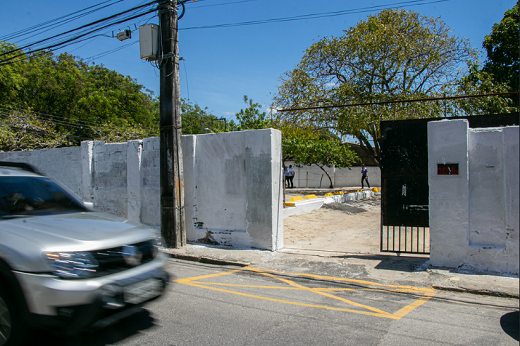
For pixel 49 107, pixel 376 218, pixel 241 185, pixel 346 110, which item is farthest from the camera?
pixel 49 107

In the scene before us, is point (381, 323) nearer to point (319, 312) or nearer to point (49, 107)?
point (319, 312)

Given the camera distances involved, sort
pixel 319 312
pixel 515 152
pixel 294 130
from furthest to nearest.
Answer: pixel 294 130, pixel 515 152, pixel 319 312

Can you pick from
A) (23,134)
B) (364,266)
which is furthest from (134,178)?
(23,134)

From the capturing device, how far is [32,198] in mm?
4438

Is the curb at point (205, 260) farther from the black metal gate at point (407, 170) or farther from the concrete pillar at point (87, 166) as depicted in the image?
the concrete pillar at point (87, 166)

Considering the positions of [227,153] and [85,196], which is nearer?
[227,153]

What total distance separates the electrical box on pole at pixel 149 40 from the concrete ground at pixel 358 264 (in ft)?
14.6

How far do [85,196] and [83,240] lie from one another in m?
8.98

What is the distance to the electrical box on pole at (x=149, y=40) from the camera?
27.8 feet

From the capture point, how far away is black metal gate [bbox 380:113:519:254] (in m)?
7.01

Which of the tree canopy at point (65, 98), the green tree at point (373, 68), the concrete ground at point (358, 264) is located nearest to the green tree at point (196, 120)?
the tree canopy at point (65, 98)

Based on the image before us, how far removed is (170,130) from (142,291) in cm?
513

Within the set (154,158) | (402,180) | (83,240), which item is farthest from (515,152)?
(154,158)

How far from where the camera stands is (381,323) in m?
4.34
